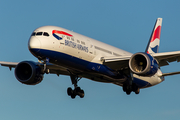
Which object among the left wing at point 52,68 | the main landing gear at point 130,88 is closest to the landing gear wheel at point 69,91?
the left wing at point 52,68

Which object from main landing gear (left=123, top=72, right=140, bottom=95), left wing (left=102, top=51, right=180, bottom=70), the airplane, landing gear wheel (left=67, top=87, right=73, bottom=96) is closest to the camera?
the airplane

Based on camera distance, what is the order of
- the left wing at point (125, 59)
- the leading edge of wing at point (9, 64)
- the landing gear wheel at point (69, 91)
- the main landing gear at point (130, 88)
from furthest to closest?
the leading edge of wing at point (9, 64), the landing gear wheel at point (69, 91), the main landing gear at point (130, 88), the left wing at point (125, 59)

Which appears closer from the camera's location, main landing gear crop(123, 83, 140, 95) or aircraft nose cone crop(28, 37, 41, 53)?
aircraft nose cone crop(28, 37, 41, 53)

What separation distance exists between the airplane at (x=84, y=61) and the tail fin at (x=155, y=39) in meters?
6.73

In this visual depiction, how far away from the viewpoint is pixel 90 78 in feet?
114

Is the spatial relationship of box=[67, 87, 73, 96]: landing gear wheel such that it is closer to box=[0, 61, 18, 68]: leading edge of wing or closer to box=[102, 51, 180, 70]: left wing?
box=[102, 51, 180, 70]: left wing

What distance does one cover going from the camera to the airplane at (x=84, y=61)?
1147 inches

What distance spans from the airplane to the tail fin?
6.73m

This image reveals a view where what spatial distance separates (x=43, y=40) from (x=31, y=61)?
8.65 meters

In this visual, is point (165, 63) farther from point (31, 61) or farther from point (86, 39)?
point (31, 61)

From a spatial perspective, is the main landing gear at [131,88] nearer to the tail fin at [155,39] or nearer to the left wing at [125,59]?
the left wing at [125,59]

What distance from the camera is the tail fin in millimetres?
45934

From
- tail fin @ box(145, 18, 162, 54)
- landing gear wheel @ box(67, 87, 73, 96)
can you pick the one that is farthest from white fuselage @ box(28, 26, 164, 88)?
tail fin @ box(145, 18, 162, 54)

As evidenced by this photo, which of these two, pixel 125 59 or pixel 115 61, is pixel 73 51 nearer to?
pixel 115 61
